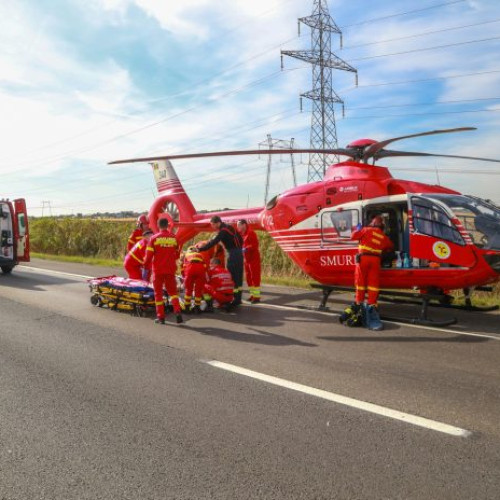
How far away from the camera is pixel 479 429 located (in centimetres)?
385

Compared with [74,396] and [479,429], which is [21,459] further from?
[479,429]

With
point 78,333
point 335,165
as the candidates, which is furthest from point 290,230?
point 78,333

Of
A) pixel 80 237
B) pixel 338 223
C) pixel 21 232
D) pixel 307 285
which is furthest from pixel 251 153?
pixel 80 237

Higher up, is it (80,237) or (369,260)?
(80,237)

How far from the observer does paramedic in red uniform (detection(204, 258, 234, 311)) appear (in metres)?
9.26

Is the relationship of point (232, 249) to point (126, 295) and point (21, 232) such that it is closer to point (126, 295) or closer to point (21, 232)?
point (126, 295)

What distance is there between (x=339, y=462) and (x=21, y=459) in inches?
87.0

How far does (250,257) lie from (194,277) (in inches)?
81.2

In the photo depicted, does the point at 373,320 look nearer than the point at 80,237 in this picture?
Yes

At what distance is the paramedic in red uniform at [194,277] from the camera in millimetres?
8867

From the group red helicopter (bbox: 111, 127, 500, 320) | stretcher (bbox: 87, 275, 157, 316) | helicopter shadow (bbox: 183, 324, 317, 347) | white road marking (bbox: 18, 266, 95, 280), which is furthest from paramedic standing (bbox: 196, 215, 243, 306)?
white road marking (bbox: 18, 266, 95, 280)

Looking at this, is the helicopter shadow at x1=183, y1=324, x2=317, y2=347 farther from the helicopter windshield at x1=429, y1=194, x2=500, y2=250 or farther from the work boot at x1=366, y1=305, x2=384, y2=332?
the helicopter windshield at x1=429, y1=194, x2=500, y2=250

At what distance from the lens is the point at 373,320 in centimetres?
767

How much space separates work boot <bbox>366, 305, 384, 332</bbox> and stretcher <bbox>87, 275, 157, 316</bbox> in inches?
143
